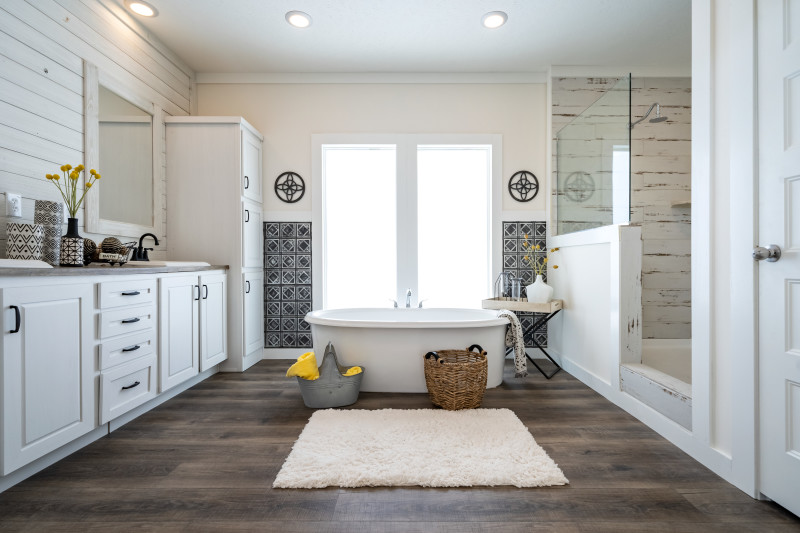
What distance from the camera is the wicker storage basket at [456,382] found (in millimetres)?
2484

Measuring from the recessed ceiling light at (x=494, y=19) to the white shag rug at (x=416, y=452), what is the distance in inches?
107

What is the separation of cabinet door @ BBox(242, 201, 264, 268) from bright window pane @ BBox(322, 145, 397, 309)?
0.61 meters

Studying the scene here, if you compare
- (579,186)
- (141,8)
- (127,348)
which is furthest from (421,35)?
(127,348)

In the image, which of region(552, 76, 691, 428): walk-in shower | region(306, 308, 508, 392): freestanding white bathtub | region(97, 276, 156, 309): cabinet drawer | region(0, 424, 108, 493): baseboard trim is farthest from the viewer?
region(552, 76, 691, 428): walk-in shower

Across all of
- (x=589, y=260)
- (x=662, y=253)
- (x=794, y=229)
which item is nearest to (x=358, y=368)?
(x=589, y=260)

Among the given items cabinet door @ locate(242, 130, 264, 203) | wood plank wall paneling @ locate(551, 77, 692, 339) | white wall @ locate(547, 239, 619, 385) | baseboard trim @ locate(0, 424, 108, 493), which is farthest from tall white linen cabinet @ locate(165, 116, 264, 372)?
wood plank wall paneling @ locate(551, 77, 692, 339)

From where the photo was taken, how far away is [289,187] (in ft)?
Result: 13.1

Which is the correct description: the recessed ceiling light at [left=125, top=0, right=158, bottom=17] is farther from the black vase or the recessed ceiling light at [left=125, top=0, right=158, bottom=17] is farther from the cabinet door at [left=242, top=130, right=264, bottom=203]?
the black vase

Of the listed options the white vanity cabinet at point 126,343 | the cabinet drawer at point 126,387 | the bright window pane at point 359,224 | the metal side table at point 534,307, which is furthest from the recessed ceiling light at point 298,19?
the metal side table at point 534,307

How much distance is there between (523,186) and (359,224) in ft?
5.27

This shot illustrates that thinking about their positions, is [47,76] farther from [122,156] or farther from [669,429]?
[669,429]

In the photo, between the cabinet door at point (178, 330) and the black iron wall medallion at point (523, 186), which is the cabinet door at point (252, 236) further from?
the black iron wall medallion at point (523, 186)

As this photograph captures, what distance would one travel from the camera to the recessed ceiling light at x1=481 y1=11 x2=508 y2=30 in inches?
118

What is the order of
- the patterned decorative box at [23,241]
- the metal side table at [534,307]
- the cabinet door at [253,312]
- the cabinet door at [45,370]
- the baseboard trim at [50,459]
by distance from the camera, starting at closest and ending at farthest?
the cabinet door at [45,370]
the baseboard trim at [50,459]
the patterned decorative box at [23,241]
the metal side table at [534,307]
the cabinet door at [253,312]
